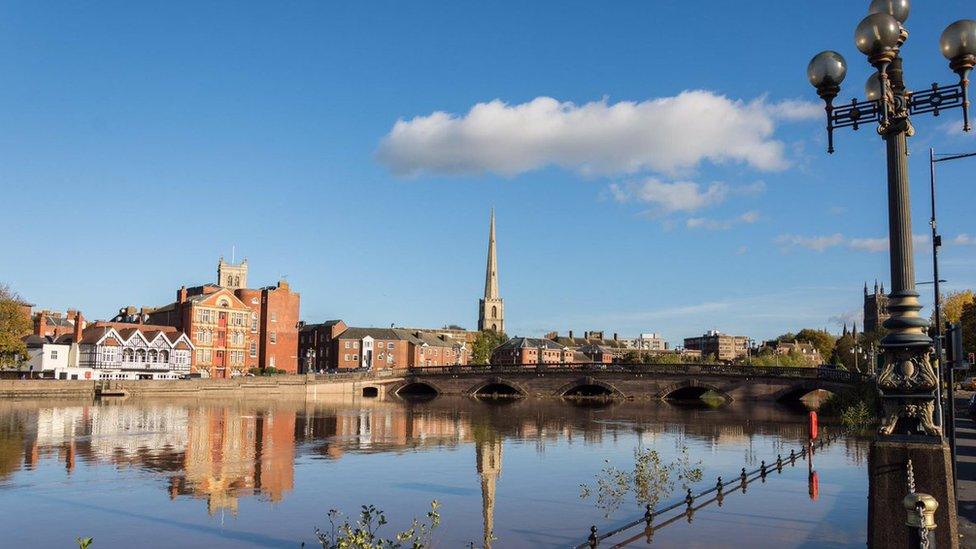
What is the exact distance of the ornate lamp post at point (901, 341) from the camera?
11.5 metres

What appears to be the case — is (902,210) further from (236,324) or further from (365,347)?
(365,347)

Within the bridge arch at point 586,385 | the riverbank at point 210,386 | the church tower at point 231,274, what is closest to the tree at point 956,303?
the bridge arch at point 586,385

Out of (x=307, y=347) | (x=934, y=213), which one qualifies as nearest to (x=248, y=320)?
(x=307, y=347)

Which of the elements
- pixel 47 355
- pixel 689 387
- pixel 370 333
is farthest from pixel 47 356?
pixel 689 387

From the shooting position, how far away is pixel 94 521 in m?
21.9

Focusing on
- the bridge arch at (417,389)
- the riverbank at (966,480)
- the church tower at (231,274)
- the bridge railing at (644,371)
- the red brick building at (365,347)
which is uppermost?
the church tower at (231,274)

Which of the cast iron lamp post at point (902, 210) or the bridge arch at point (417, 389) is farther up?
the cast iron lamp post at point (902, 210)

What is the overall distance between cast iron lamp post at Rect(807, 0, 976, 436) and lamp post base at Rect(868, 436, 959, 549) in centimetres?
29

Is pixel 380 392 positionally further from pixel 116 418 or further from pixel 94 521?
pixel 94 521

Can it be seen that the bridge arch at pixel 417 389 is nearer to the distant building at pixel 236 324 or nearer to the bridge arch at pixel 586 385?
the bridge arch at pixel 586 385

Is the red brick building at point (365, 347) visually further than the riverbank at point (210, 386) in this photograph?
Yes

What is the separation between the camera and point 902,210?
11.8 m

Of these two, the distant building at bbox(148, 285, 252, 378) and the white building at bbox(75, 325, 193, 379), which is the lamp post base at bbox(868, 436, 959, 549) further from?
the white building at bbox(75, 325, 193, 379)

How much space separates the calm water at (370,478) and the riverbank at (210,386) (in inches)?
1091
